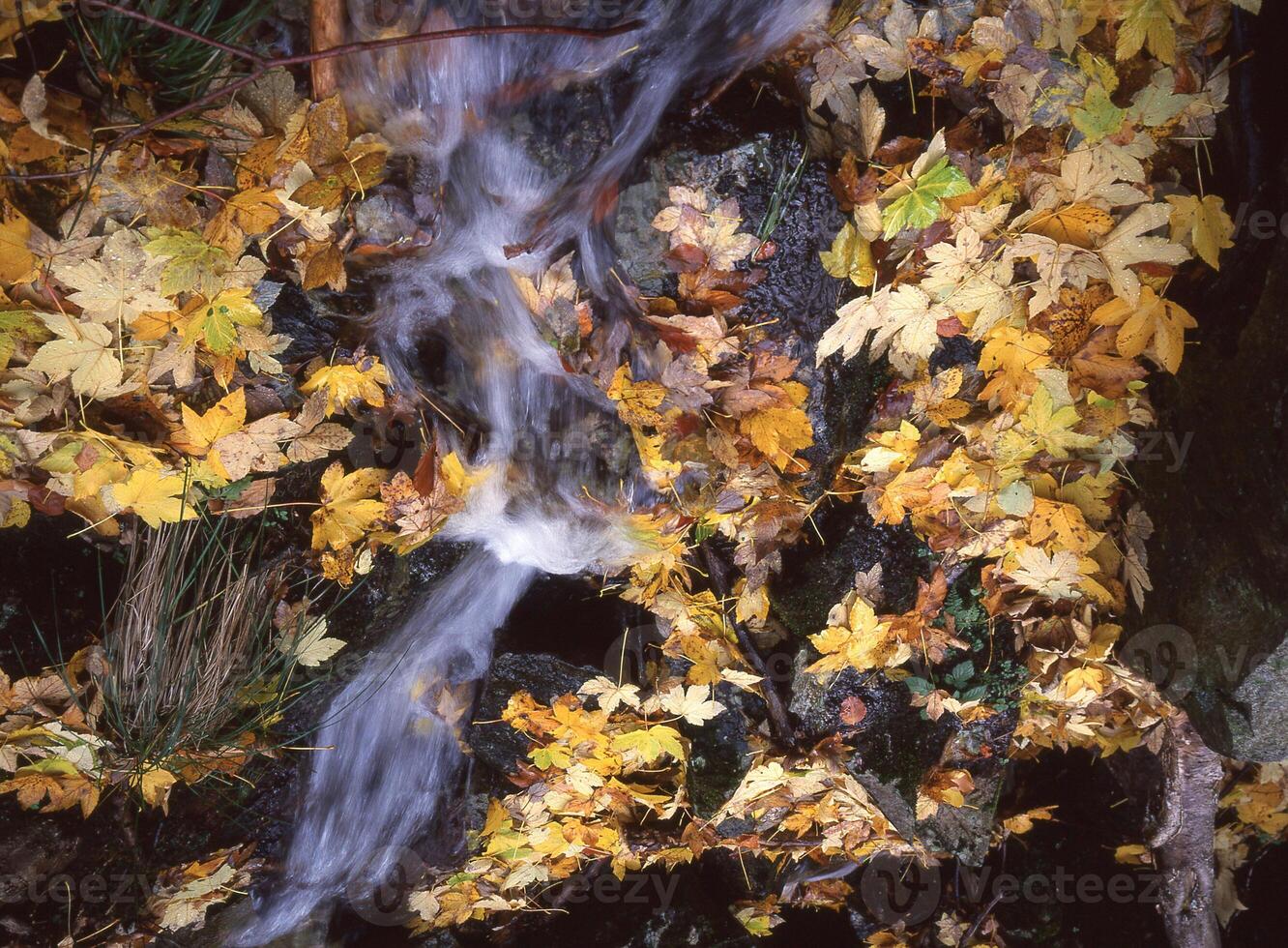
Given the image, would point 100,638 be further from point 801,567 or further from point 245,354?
point 801,567

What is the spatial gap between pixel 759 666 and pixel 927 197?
176 centimetres

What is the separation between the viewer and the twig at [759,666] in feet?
9.13

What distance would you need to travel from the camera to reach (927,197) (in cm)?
216

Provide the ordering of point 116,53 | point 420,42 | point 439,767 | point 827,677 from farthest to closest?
point 439,767
point 827,677
point 420,42
point 116,53

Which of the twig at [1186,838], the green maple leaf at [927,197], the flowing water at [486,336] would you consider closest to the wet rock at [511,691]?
the flowing water at [486,336]

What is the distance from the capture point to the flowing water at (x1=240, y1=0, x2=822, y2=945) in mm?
2289

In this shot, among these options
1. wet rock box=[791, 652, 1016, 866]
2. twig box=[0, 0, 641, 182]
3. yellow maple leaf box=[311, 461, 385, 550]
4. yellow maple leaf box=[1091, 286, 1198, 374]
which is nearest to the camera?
twig box=[0, 0, 641, 182]

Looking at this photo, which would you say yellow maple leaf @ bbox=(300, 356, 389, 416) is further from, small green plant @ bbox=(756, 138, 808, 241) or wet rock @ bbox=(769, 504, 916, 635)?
wet rock @ bbox=(769, 504, 916, 635)

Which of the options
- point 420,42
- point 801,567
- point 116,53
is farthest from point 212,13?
point 801,567

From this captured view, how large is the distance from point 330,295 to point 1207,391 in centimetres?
288

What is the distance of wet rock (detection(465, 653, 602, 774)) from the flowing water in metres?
0.11

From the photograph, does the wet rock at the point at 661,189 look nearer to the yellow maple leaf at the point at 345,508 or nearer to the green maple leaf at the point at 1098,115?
the green maple leaf at the point at 1098,115

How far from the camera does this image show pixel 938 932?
3.39 meters

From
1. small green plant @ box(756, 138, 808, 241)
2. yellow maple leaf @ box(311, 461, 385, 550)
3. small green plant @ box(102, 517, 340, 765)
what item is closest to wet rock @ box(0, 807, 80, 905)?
small green plant @ box(102, 517, 340, 765)
